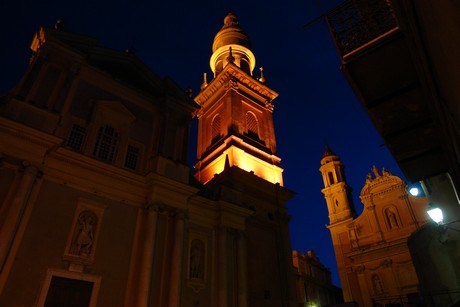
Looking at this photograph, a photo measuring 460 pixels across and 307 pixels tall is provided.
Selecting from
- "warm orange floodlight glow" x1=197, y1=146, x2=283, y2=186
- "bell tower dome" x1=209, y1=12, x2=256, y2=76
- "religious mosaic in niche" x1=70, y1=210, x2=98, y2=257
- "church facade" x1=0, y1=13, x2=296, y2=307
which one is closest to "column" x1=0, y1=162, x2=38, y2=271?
"church facade" x1=0, y1=13, x2=296, y2=307

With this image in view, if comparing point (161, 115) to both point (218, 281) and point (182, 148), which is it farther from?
point (218, 281)

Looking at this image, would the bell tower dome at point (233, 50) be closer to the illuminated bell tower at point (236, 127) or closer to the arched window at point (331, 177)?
the illuminated bell tower at point (236, 127)

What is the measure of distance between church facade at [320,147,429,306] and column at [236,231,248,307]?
745 inches

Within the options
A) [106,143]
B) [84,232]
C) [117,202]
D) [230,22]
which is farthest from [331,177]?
[84,232]

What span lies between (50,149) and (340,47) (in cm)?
1174

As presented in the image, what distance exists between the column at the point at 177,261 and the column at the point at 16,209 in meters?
6.20

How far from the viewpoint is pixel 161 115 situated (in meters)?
18.9

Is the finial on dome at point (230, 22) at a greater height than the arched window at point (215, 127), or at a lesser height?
greater

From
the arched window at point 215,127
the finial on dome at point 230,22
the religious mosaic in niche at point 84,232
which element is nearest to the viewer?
the religious mosaic in niche at point 84,232

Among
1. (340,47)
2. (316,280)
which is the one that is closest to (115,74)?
(340,47)

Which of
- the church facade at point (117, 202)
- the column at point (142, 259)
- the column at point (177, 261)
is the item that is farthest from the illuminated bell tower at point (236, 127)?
the column at point (142, 259)

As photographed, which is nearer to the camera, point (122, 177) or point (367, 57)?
point (367, 57)

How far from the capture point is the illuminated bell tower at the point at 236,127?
2366cm

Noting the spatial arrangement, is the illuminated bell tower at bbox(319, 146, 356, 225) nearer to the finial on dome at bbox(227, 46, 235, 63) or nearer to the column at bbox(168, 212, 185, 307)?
the finial on dome at bbox(227, 46, 235, 63)
